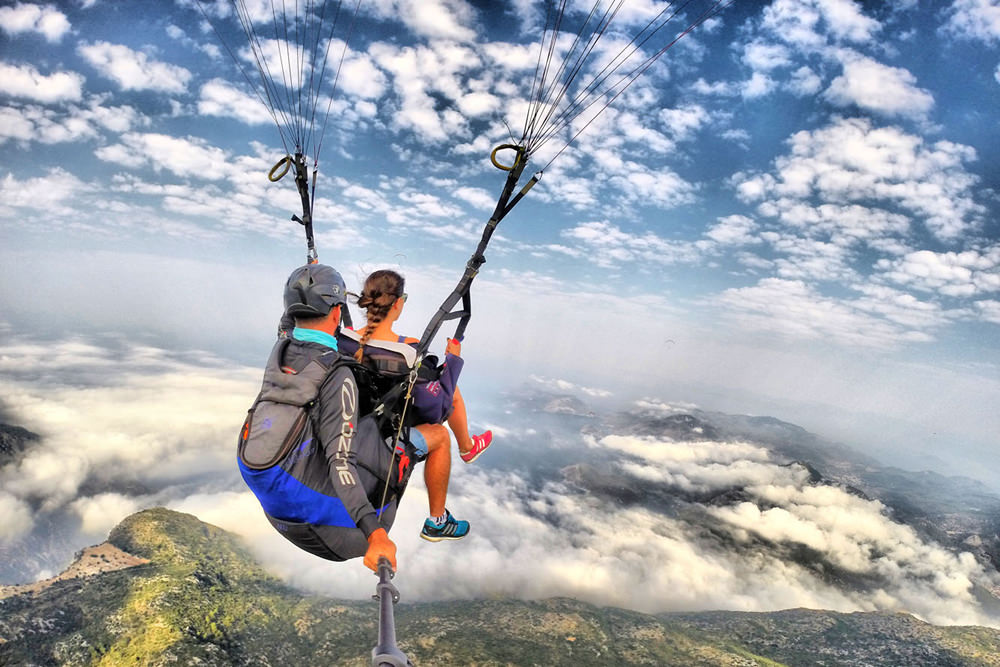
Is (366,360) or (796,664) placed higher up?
(366,360)

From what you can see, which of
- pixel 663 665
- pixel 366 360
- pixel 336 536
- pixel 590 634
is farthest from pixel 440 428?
pixel 590 634

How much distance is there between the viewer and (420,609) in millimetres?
197375

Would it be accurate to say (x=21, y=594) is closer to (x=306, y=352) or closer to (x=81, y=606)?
(x=81, y=606)

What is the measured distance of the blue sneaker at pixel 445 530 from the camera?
6.98 m

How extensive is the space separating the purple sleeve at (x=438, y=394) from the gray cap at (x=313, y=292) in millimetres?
1607

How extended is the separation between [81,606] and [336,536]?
227 m

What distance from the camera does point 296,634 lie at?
178 meters

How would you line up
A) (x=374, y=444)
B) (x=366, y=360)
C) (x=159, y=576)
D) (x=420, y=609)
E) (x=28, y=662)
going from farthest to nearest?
1. (x=420, y=609)
2. (x=159, y=576)
3. (x=28, y=662)
4. (x=366, y=360)
5. (x=374, y=444)

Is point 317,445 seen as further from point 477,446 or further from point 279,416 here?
point 477,446

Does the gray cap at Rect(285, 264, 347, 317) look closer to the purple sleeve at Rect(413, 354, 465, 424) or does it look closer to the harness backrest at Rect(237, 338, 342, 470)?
the harness backrest at Rect(237, 338, 342, 470)

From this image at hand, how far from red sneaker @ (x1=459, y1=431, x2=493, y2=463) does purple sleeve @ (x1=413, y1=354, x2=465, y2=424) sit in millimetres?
1497

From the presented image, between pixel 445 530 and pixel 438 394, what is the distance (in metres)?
2.00

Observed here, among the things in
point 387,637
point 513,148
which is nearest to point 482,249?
point 513,148

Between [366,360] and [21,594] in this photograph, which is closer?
[366,360]
